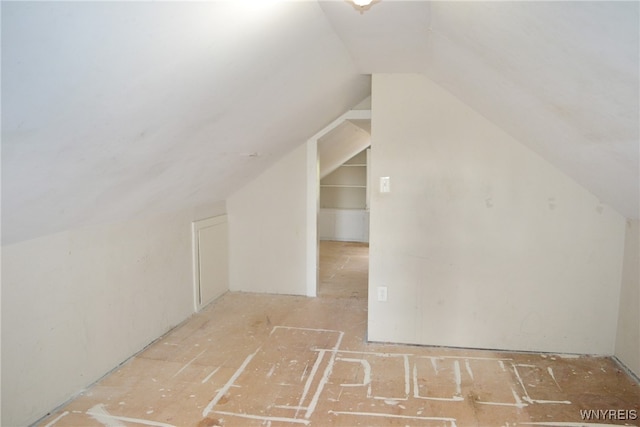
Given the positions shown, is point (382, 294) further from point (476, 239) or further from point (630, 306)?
point (630, 306)

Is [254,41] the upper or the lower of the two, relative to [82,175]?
upper

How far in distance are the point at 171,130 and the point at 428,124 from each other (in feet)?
5.55

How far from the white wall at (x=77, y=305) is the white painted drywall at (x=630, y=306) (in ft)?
10.0

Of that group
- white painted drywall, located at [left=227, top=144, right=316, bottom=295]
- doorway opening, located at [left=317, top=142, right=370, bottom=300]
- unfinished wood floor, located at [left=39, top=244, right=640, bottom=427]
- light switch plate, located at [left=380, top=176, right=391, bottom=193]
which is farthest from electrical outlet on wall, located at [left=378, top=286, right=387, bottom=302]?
doorway opening, located at [left=317, top=142, right=370, bottom=300]

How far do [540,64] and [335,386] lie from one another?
1847 millimetres

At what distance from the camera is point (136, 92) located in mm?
1426

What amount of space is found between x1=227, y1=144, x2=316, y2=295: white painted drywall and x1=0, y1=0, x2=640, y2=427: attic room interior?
46 cm

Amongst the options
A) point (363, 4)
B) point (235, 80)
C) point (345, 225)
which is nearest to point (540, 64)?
point (363, 4)

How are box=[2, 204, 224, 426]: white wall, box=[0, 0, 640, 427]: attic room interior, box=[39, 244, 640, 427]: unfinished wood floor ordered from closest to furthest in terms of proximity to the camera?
1. box=[0, 0, 640, 427]: attic room interior
2. box=[2, 204, 224, 426]: white wall
3. box=[39, 244, 640, 427]: unfinished wood floor

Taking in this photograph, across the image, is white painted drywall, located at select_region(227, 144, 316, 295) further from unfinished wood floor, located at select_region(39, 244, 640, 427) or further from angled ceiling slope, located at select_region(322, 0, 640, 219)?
angled ceiling slope, located at select_region(322, 0, 640, 219)

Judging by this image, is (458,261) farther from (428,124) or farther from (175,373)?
(175,373)

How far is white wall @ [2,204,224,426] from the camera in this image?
185cm

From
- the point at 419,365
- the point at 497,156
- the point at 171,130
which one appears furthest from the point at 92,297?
the point at 497,156

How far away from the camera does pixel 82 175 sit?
1717mm
